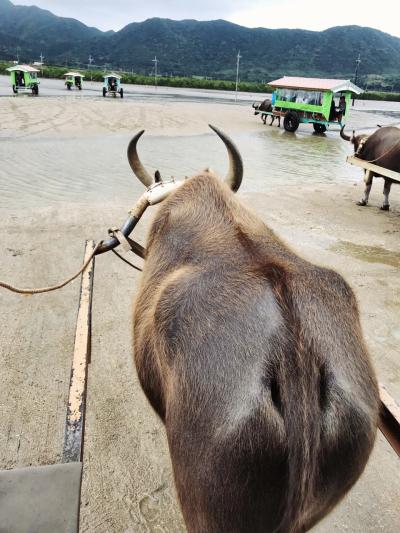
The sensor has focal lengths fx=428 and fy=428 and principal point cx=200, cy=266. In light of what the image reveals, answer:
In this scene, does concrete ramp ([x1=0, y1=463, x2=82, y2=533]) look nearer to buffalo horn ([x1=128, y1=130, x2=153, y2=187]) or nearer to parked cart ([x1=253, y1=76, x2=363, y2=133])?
buffalo horn ([x1=128, y1=130, x2=153, y2=187])

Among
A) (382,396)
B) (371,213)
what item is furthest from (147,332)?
(371,213)

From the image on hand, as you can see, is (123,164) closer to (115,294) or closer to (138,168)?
(115,294)

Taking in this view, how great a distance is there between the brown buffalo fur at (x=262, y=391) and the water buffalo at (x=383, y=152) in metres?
7.47

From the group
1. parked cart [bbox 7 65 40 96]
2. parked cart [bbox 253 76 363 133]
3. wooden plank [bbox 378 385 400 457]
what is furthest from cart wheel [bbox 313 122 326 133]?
wooden plank [bbox 378 385 400 457]

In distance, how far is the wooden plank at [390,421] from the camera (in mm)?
2070

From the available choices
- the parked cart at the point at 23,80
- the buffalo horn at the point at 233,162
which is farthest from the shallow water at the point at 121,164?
the parked cart at the point at 23,80

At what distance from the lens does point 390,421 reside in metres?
2.11

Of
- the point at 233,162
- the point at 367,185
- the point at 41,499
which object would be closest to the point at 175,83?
the point at 367,185

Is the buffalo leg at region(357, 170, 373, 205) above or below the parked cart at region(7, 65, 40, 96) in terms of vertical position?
below

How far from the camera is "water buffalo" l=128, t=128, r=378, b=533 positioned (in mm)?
1271

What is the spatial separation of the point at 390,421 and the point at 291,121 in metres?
20.7

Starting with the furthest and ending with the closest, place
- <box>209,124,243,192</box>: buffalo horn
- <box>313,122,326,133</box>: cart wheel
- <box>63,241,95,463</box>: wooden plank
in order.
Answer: <box>313,122,326,133</box>: cart wheel → <box>209,124,243,192</box>: buffalo horn → <box>63,241,95,463</box>: wooden plank

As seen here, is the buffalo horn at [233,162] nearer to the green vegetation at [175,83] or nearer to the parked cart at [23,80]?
the parked cart at [23,80]

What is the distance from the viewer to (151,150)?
13.4m
